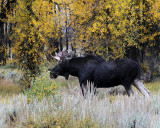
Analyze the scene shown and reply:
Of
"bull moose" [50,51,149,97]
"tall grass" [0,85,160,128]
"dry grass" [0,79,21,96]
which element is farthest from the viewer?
"dry grass" [0,79,21,96]

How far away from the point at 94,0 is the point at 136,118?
10308mm

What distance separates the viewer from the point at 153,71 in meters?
16.5

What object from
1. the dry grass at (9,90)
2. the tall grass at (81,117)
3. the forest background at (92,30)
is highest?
the forest background at (92,30)

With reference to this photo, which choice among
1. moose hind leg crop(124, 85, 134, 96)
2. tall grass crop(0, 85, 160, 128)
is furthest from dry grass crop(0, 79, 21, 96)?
tall grass crop(0, 85, 160, 128)

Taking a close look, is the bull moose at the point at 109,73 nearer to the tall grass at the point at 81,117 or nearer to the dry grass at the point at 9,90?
the tall grass at the point at 81,117

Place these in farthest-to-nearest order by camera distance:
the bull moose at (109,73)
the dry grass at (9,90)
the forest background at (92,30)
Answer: the dry grass at (9,90), the forest background at (92,30), the bull moose at (109,73)

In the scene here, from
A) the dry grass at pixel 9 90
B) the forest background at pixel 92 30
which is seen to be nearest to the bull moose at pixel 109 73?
the forest background at pixel 92 30

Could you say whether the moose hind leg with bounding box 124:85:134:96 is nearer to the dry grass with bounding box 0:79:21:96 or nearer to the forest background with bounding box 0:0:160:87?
the forest background with bounding box 0:0:160:87

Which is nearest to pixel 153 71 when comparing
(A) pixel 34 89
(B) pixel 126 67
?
(B) pixel 126 67

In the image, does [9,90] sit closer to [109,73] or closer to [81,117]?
[109,73]

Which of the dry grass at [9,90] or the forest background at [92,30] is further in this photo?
the dry grass at [9,90]

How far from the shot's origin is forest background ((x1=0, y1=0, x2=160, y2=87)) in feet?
34.8

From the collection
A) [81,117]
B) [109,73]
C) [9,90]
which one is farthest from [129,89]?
[9,90]

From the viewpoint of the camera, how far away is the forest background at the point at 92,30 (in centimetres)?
1061
